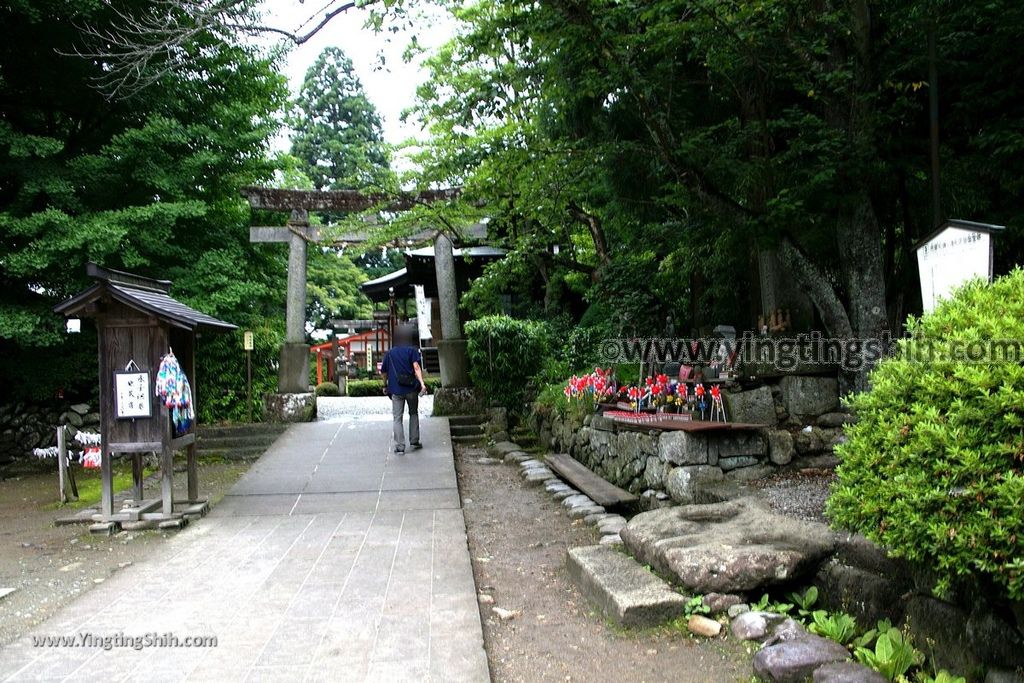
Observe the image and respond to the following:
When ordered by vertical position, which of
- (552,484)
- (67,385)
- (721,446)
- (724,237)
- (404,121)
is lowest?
(552,484)

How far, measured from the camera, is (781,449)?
682cm

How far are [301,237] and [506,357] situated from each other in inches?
183

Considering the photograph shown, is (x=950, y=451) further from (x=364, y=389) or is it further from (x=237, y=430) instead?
(x=364, y=389)

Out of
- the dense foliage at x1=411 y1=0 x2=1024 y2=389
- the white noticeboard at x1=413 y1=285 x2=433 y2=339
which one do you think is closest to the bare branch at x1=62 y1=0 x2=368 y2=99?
the dense foliage at x1=411 y1=0 x2=1024 y2=389

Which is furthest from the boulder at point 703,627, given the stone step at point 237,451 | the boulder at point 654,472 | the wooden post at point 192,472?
the stone step at point 237,451

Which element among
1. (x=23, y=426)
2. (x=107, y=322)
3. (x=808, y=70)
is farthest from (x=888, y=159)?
(x=23, y=426)

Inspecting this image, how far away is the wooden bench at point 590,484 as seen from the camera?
7.44 metres

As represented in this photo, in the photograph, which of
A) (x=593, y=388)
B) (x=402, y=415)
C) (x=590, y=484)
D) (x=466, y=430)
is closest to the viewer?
(x=590, y=484)

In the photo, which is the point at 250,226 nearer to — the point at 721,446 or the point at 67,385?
the point at 67,385

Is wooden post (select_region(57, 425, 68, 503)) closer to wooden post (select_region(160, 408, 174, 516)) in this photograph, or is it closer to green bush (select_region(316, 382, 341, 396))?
wooden post (select_region(160, 408, 174, 516))

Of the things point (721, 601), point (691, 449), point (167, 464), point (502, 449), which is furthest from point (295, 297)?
point (721, 601)

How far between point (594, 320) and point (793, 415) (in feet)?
20.2

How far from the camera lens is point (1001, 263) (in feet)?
22.6

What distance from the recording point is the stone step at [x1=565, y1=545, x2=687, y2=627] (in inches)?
160
